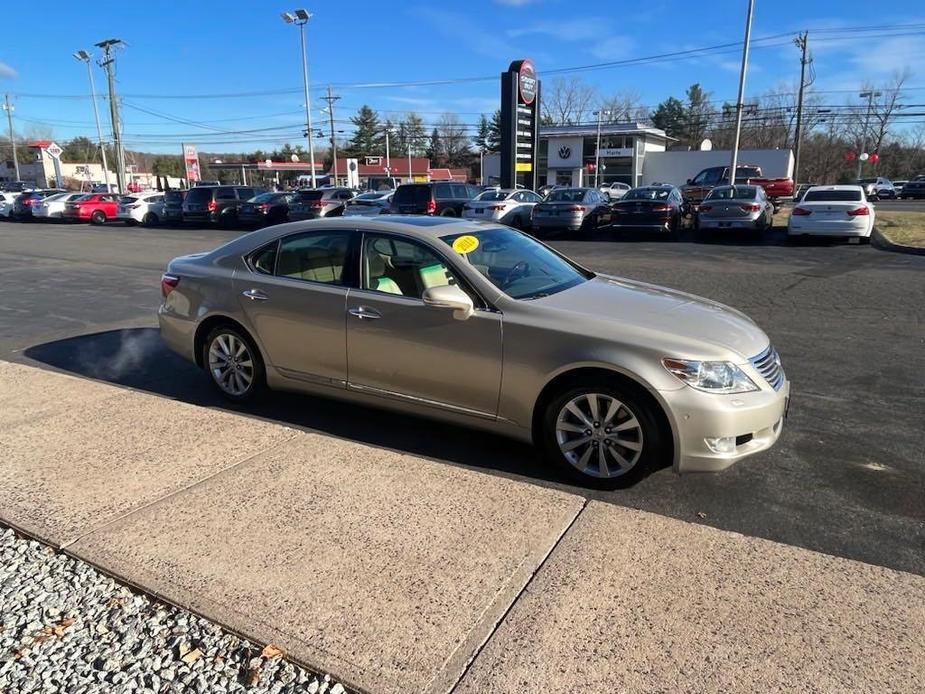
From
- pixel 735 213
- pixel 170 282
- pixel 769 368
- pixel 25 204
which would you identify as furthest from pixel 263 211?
pixel 769 368

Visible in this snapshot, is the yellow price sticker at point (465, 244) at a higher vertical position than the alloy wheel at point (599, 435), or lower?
higher

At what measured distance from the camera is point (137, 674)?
241 cm

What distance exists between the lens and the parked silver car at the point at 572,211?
778 inches

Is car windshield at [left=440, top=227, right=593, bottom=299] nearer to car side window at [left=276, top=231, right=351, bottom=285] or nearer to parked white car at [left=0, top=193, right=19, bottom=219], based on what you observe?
car side window at [left=276, top=231, right=351, bottom=285]

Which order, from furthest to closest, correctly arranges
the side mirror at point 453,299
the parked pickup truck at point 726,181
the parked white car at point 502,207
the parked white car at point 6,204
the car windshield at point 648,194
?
the parked white car at point 6,204, the parked pickup truck at point 726,181, the parked white car at point 502,207, the car windshield at point 648,194, the side mirror at point 453,299

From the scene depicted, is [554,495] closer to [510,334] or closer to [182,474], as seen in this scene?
[510,334]

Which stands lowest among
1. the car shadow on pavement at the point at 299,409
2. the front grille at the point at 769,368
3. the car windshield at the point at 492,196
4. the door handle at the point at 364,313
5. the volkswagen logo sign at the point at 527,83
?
the car shadow on pavement at the point at 299,409

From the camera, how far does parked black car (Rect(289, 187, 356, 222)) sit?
26016 millimetres

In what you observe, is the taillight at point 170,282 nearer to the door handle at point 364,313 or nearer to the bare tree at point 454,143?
the door handle at point 364,313

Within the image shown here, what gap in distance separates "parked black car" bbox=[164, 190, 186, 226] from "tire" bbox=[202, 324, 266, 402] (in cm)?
2625

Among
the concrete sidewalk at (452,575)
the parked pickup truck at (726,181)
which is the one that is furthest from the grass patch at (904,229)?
the concrete sidewalk at (452,575)

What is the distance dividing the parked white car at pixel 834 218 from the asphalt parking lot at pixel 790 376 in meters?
1.77

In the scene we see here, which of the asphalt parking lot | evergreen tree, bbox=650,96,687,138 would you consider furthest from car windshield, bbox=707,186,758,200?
evergreen tree, bbox=650,96,687,138

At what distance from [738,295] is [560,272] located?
636 centimetres
